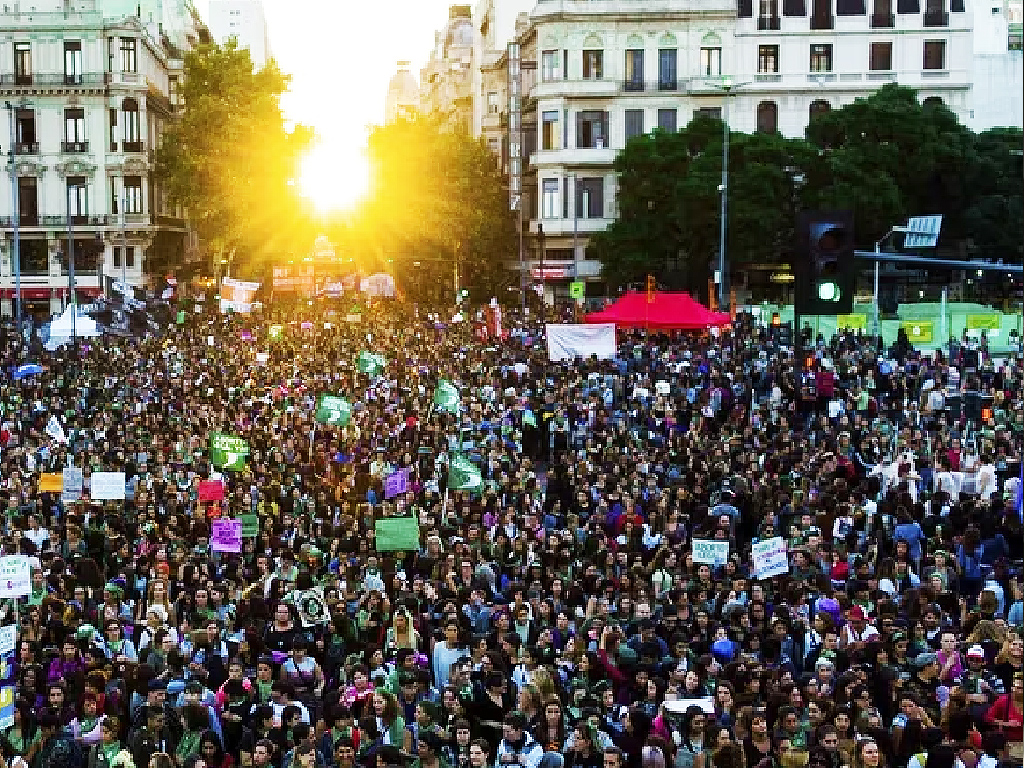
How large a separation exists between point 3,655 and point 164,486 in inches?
352

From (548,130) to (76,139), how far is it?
20746mm

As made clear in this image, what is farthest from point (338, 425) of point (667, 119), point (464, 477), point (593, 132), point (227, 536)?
point (667, 119)

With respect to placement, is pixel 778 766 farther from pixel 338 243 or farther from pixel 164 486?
pixel 338 243

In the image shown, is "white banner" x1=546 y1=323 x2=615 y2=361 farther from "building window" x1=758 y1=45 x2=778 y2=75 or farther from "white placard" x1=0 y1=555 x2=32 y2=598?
"building window" x1=758 y1=45 x2=778 y2=75

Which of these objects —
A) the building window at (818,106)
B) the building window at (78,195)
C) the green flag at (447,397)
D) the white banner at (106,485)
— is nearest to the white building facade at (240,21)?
the building window at (78,195)

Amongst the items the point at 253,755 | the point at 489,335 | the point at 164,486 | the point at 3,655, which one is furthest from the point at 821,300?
the point at 489,335

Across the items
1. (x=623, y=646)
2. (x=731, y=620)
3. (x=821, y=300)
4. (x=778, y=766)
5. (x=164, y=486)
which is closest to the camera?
(x=778, y=766)

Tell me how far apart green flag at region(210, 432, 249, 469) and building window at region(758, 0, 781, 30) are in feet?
179

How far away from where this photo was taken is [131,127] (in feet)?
243

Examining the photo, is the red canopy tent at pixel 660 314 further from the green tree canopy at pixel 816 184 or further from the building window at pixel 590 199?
the building window at pixel 590 199

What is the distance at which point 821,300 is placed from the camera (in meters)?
11.5

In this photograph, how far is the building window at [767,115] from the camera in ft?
236

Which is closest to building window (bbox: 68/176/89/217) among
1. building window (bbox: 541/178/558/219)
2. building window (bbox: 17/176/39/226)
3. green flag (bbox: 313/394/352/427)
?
building window (bbox: 17/176/39/226)

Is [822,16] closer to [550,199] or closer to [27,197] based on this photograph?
[550,199]
